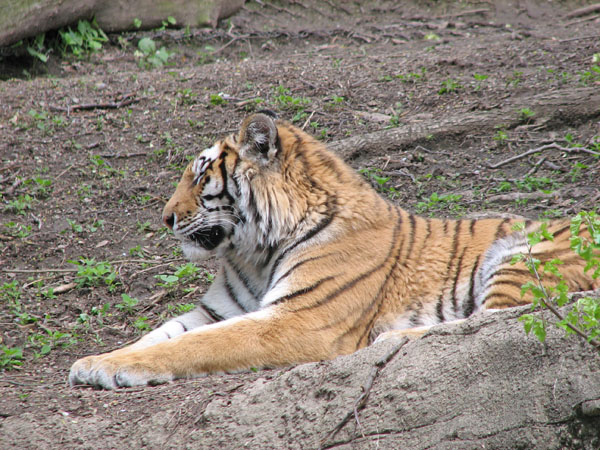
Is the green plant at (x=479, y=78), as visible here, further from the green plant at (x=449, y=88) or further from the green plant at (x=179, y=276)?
the green plant at (x=179, y=276)

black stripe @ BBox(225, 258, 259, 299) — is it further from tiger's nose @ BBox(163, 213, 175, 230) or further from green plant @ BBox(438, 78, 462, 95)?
green plant @ BBox(438, 78, 462, 95)

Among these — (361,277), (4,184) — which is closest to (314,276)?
(361,277)

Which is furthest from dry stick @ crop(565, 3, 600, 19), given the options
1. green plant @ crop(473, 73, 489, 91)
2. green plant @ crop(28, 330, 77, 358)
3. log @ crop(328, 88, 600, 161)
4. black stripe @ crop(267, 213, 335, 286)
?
green plant @ crop(28, 330, 77, 358)

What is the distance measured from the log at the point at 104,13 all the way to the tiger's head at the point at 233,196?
4463 millimetres

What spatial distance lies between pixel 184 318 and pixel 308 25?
660cm

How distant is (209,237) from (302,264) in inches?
23.3

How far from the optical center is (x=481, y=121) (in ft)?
18.5

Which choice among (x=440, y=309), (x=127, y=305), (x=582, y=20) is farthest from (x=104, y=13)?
(x=440, y=309)

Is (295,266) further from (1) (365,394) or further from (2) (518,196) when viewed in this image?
(2) (518,196)

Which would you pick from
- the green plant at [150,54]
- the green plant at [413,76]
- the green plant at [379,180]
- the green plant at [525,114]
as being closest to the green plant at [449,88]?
the green plant at [413,76]

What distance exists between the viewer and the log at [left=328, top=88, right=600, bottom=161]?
18.0ft

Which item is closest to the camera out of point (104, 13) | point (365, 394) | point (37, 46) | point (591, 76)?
point (365, 394)

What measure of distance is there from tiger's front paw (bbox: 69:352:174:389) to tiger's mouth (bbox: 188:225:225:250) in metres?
0.86

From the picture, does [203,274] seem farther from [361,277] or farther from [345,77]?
[345,77]
